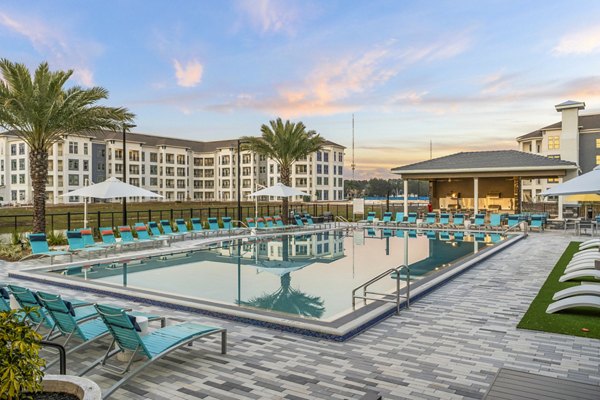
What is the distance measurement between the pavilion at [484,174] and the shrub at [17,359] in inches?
1081

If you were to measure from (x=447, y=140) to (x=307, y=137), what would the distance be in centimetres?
2450

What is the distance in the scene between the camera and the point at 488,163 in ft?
93.7

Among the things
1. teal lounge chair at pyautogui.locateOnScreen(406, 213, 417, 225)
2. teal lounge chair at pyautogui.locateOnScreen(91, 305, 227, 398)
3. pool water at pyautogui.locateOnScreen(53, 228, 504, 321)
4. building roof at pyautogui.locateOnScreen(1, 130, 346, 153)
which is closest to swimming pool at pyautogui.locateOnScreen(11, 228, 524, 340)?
pool water at pyautogui.locateOnScreen(53, 228, 504, 321)

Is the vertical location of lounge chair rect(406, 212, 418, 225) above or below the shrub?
below

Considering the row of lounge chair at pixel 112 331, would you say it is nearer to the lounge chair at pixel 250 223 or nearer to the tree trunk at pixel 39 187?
the tree trunk at pixel 39 187

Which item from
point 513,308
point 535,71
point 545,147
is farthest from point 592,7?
point 545,147

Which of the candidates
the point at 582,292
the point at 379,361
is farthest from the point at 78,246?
the point at 582,292

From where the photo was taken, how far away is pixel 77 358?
5.61 m

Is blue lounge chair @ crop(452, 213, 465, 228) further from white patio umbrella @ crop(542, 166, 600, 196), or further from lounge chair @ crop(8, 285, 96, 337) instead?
lounge chair @ crop(8, 285, 96, 337)

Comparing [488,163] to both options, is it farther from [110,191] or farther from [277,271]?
[110,191]

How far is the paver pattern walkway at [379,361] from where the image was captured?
15.3 feet

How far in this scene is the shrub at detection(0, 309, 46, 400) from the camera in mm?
2748

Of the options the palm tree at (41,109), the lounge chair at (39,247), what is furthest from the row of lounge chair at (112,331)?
the palm tree at (41,109)

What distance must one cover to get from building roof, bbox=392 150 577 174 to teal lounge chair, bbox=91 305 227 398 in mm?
25737
